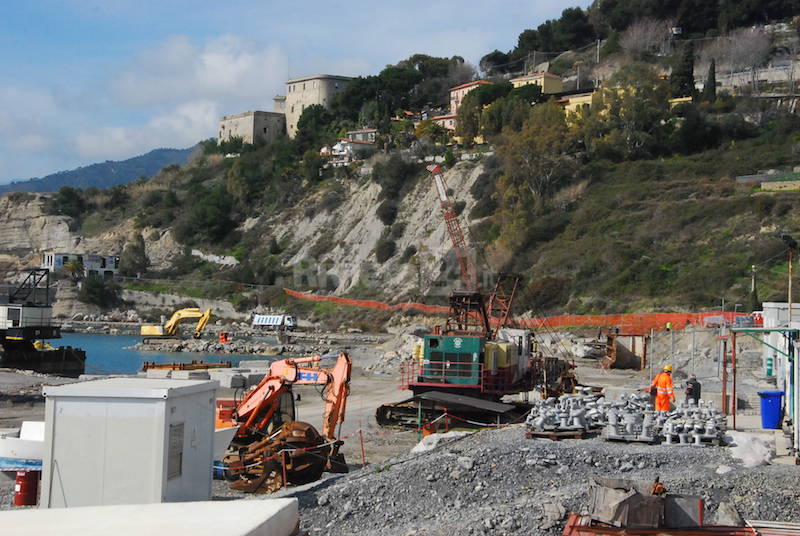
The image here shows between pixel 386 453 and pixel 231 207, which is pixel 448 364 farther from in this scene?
pixel 231 207

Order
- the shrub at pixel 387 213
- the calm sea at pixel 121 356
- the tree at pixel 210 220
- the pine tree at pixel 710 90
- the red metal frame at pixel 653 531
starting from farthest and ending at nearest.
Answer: the tree at pixel 210 220
the pine tree at pixel 710 90
the shrub at pixel 387 213
the calm sea at pixel 121 356
the red metal frame at pixel 653 531

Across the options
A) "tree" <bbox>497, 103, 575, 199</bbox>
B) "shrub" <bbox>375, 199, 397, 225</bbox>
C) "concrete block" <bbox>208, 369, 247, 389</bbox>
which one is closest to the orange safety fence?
"tree" <bbox>497, 103, 575, 199</bbox>

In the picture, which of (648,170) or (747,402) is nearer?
(747,402)

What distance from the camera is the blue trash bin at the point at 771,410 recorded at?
18281mm

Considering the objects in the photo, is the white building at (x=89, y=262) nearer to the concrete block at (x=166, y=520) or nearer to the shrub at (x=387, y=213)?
the shrub at (x=387, y=213)

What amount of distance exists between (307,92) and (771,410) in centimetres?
10606

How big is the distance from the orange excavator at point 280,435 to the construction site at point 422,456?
1.3 inches

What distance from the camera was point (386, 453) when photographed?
68.9 feet

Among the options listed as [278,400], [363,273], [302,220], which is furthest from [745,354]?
[302,220]

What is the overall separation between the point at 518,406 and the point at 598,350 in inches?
855

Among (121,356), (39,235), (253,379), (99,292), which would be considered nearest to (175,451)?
(253,379)

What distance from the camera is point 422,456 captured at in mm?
16672

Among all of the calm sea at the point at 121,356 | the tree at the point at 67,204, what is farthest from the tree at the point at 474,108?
the tree at the point at 67,204

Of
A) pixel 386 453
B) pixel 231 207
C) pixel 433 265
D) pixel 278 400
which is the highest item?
pixel 231 207
